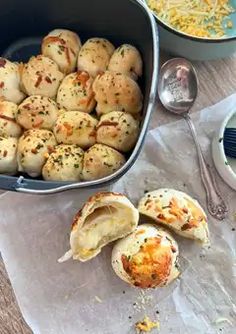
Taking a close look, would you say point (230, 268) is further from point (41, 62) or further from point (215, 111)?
point (41, 62)

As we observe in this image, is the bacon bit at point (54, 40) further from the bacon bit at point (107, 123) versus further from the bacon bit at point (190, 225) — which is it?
the bacon bit at point (190, 225)

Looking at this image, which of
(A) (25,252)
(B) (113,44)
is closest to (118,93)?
(B) (113,44)

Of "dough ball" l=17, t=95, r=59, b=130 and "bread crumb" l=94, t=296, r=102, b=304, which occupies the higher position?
"dough ball" l=17, t=95, r=59, b=130

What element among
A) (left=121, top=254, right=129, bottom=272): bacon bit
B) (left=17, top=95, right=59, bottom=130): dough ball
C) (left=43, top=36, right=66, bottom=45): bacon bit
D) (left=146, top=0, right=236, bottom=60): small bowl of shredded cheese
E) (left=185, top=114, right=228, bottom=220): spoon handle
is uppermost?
(left=146, top=0, right=236, bottom=60): small bowl of shredded cheese

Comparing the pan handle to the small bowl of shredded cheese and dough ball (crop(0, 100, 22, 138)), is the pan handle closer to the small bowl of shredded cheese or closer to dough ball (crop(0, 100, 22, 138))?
dough ball (crop(0, 100, 22, 138))

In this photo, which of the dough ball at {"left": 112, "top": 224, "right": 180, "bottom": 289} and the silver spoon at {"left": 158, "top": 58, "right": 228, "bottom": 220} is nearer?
the dough ball at {"left": 112, "top": 224, "right": 180, "bottom": 289}

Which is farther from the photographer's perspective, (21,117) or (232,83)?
(232,83)

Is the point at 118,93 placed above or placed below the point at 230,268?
above

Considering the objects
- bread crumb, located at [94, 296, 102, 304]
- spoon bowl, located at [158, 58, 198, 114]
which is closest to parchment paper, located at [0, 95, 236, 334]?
bread crumb, located at [94, 296, 102, 304]
